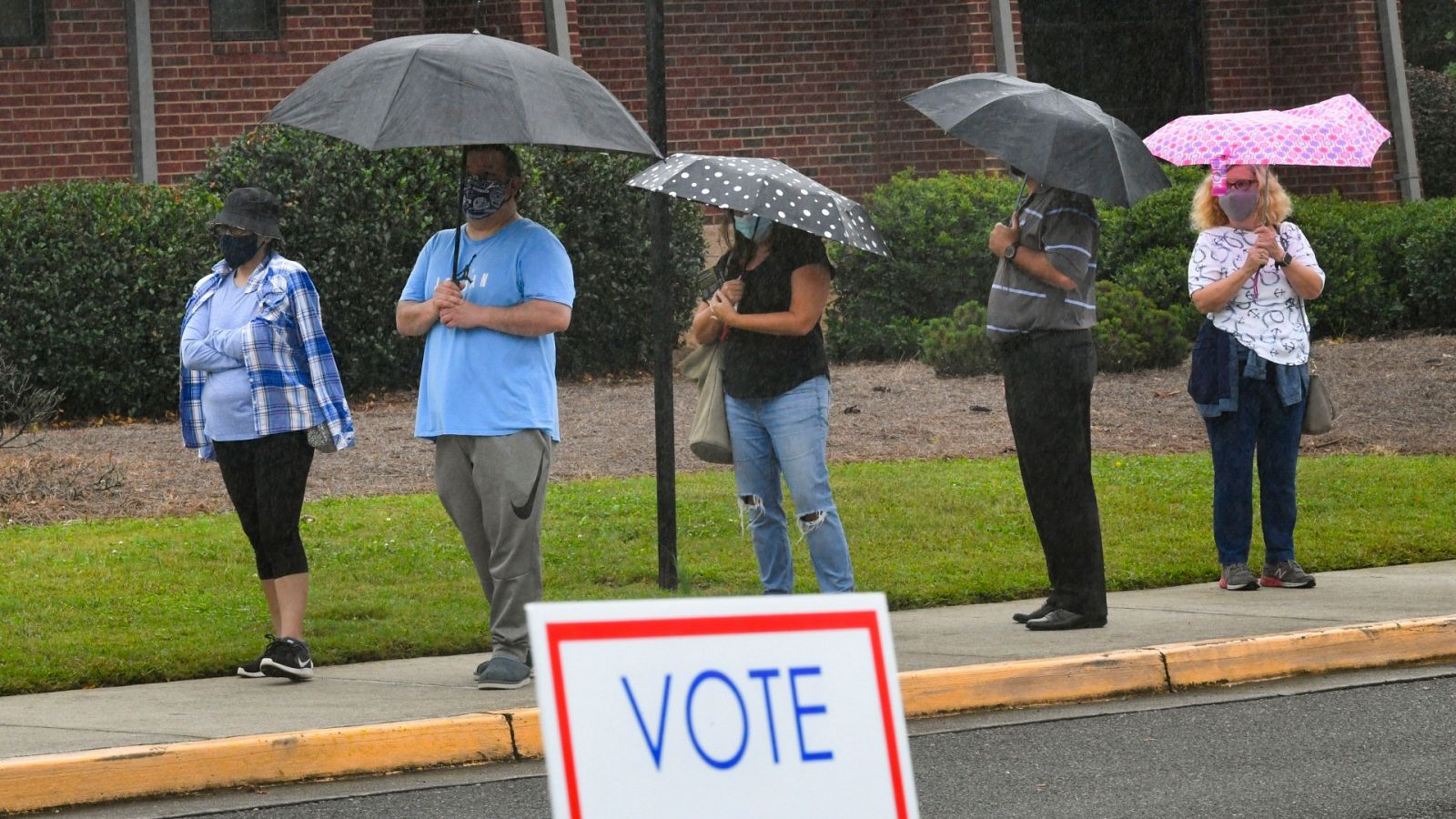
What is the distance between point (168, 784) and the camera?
20.2 ft

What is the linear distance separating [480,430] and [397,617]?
2045mm

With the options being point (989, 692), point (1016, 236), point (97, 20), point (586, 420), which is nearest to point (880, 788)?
point (989, 692)

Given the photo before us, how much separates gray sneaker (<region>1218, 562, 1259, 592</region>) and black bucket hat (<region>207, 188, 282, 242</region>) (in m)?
4.67

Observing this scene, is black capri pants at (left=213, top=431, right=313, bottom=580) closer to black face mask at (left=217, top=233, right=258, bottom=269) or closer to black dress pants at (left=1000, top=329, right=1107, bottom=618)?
black face mask at (left=217, top=233, right=258, bottom=269)

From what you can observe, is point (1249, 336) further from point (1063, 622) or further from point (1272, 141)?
point (1063, 622)

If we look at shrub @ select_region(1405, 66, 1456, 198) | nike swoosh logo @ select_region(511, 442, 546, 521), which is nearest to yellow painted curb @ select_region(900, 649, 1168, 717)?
nike swoosh logo @ select_region(511, 442, 546, 521)

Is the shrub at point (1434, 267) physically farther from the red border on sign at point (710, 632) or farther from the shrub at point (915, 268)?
the red border on sign at point (710, 632)

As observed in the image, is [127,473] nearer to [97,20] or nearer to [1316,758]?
[97,20]

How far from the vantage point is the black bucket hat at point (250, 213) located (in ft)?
23.9

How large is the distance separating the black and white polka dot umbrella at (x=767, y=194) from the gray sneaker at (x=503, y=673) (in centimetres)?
181

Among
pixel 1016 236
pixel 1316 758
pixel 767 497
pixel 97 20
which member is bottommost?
pixel 1316 758

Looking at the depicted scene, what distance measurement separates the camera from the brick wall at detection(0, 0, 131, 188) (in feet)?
54.8

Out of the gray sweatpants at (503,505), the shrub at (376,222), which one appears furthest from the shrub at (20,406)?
the gray sweatpants at (503,505)

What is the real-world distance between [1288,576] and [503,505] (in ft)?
13.6
